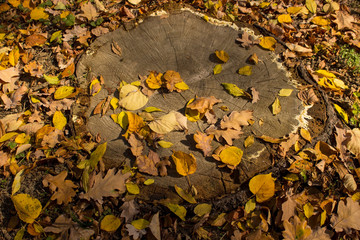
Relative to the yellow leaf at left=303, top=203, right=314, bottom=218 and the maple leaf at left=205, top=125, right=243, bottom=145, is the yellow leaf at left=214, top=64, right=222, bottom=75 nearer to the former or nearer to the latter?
the maple leaf at left=205, top=125, right=243, bottom=145

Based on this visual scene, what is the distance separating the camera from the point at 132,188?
1785 mm

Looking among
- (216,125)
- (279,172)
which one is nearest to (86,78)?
(216,125)

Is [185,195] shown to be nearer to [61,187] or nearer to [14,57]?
[61,187]

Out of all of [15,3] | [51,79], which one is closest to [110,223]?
[51,79]

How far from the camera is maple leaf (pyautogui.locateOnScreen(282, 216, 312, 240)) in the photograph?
66.7 inches

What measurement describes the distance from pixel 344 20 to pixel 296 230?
9.07 ft

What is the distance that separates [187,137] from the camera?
1991 mm

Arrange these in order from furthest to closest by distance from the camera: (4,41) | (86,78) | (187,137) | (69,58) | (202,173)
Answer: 1. (4,41)
2. (69,58)
3. (86,78)
4. (187,137)
5. (202,173)

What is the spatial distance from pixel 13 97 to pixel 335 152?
2862mm

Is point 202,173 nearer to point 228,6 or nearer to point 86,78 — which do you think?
point 86,78

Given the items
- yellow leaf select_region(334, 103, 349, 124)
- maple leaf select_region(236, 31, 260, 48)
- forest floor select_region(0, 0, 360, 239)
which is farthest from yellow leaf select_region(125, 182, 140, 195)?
yellow leaf select_region(334, 103, 349, 124)

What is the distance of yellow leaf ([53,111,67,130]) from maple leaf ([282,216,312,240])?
1.86 meters

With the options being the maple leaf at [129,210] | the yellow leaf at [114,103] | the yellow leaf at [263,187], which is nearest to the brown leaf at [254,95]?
the yellow leaf at [263,187]

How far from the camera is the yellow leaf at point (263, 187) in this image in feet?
5.94
